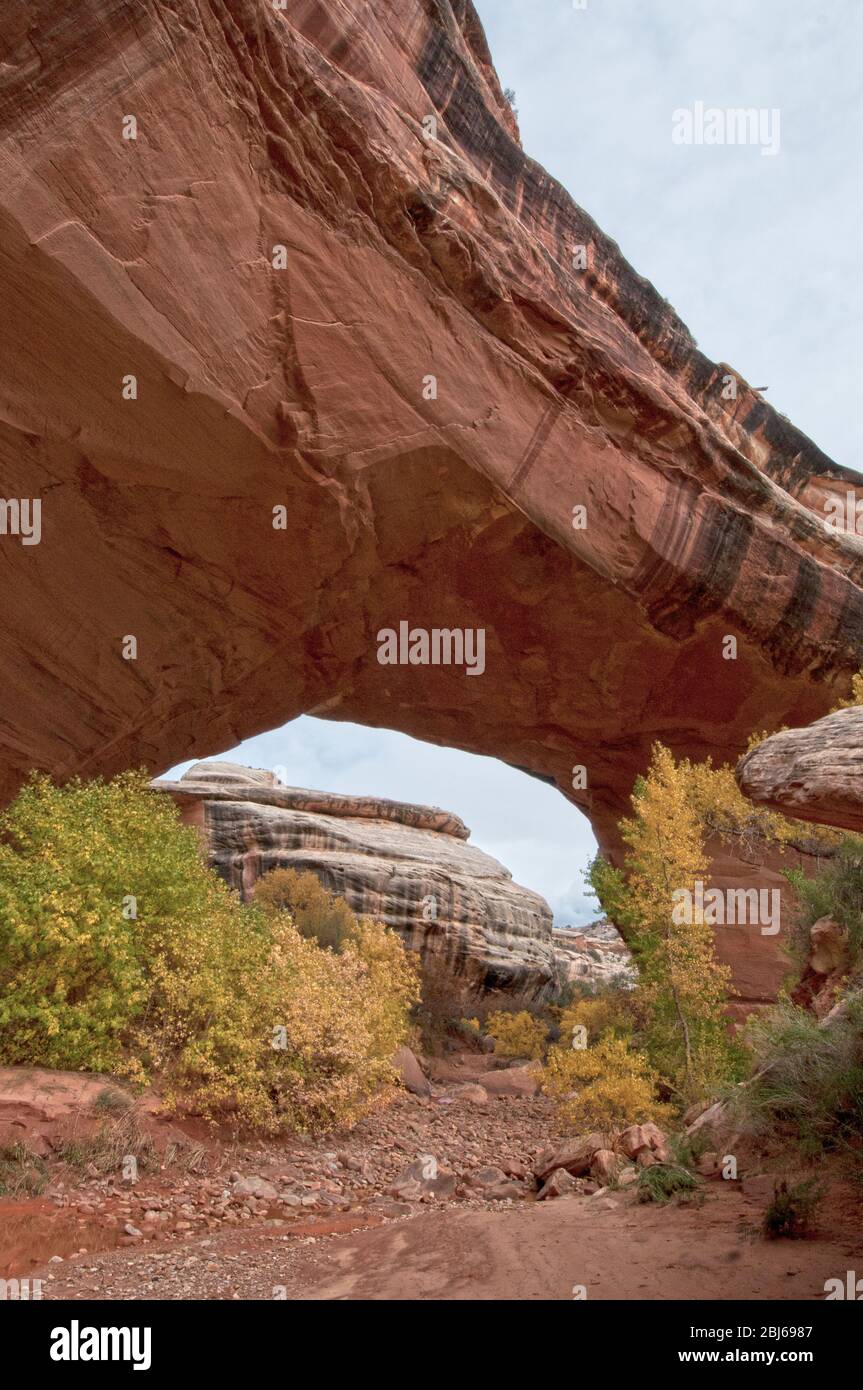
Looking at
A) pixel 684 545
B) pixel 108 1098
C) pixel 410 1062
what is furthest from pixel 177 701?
pixel 410 1062

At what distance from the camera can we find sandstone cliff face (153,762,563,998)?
31.4 m

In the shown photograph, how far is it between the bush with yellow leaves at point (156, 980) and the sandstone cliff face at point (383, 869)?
17345 millimetres

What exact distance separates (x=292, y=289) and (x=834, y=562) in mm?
12229

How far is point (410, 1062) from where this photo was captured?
21.0m

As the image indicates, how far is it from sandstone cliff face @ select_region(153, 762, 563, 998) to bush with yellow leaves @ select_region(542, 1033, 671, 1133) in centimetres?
1819

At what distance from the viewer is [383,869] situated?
106ft

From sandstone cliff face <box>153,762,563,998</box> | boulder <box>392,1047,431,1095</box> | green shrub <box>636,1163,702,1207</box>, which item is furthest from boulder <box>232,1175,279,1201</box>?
sandstone cliff face <box>153,762,563,998</box>

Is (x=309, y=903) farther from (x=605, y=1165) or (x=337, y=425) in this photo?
(x=337, y=425)

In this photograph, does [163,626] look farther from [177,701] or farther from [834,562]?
[834,562]

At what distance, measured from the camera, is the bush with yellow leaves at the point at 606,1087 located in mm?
12258

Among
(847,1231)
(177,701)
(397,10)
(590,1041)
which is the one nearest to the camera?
(847,1231)

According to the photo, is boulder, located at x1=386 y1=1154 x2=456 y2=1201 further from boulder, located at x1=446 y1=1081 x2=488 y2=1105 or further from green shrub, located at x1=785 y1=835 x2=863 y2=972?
boulder, located at x1=446 y1=1081 x2=488 y2=1105
